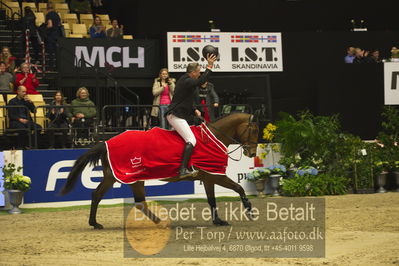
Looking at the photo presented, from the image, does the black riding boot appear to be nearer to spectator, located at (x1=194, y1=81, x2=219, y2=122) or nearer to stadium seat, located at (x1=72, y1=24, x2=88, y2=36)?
spectator, located at (x1=194, y1=81, x2=219, y2=122)

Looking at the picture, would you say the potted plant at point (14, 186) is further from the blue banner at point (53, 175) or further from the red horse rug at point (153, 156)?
the red horse rug at point (153, 156)

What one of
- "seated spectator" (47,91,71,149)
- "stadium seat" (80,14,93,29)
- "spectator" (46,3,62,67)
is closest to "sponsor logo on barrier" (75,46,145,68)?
"spectator" (46,3,62,67)

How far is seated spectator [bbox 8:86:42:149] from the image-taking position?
17188mm

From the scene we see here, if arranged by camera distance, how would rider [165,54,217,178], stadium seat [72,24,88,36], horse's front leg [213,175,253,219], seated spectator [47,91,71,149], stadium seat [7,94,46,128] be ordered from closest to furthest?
rider [165,54,217,178] → horse's front leg [213,175,253,219] → seated spectator [47,91,71,149] → stadium seat [7,94,46,128] → stadium seat [72,24,88,36]

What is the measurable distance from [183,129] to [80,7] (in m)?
12.7

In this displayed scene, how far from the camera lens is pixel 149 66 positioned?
71.8ft

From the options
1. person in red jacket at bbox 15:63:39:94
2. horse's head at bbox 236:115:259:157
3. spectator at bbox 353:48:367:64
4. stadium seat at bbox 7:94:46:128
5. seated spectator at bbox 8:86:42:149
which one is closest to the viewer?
horse's head at bbox 236:115:259:157

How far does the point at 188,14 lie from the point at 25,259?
15.9 meters

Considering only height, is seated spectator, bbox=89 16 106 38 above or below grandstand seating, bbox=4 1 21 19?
below

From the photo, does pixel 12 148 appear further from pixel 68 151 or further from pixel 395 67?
pixel 395 67

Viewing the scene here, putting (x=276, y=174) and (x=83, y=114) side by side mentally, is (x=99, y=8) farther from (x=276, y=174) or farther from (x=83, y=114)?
(x=276, y=174)

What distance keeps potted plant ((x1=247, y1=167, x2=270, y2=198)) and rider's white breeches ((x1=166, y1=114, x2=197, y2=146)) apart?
5480 millimetres

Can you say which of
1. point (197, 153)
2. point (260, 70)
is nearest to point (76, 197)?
point (197, 153)

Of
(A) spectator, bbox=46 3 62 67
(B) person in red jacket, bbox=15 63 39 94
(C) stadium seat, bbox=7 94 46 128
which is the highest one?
(A) spectator, bbox=46 3 62 67
